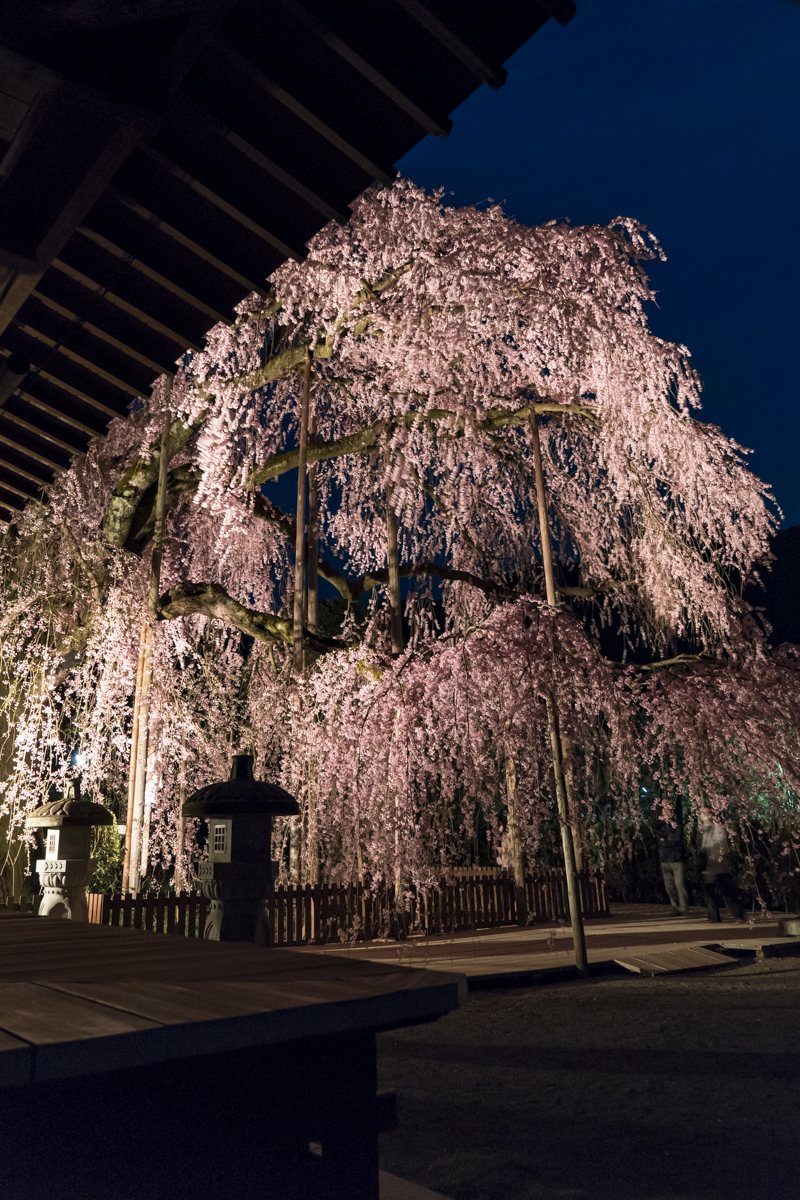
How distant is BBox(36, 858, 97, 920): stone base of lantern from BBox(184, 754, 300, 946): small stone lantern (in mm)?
2726

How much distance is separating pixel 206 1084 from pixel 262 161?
291cm

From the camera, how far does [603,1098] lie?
4559 mm

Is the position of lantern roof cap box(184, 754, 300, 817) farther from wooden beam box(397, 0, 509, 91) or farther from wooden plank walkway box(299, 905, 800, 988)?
wooden beam box(397, 0, 509, 91)

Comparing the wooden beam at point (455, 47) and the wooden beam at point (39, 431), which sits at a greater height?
the wooden beam at point (455, 47)

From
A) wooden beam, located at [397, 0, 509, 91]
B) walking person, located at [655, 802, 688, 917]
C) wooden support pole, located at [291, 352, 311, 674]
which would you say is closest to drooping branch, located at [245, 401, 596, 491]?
wooden support pole, located at [291, 352, 311, 674]

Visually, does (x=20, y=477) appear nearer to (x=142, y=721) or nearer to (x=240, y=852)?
(x=240, y=852)

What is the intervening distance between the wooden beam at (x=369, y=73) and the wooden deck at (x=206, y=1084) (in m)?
2.65

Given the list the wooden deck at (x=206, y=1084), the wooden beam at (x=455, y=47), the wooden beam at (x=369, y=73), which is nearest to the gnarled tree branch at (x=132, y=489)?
the wooden beam at (x=369, y=73)

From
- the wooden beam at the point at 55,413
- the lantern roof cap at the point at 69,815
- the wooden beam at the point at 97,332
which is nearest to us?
the wooden beam at the point at 97,332

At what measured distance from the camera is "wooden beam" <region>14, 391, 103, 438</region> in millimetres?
4312

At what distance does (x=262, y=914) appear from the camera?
6.46 meters

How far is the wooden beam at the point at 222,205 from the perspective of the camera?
3.09 meters

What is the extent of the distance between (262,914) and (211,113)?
541 centimetres

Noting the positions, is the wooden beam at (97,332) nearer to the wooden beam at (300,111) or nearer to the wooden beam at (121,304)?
the wooden beam at (121,304)
